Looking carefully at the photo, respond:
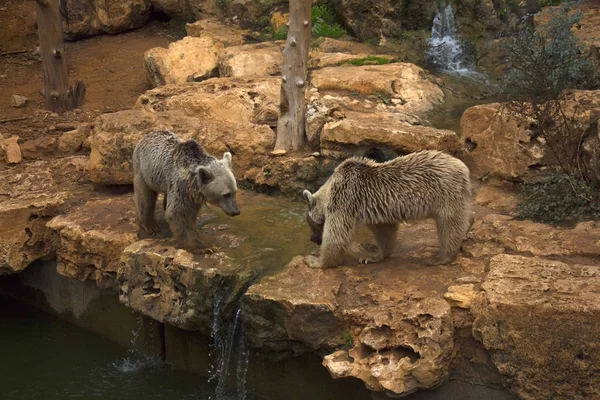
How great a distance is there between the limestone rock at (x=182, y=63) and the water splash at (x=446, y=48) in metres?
4.19

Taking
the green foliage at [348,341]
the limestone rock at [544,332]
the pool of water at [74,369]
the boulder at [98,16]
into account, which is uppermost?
the boulder at [98,16]

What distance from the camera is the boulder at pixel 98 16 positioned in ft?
57.5

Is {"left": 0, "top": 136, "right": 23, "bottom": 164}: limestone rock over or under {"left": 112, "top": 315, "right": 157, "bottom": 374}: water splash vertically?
over

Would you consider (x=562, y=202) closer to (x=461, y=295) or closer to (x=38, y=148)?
(x=461, y=295)

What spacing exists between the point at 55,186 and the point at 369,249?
15.6 feet

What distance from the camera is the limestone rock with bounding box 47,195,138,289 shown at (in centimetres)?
850

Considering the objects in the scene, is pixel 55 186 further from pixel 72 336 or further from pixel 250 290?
pixel 250 290

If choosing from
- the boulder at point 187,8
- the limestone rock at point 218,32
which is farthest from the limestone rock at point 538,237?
the boulder at point 187,8

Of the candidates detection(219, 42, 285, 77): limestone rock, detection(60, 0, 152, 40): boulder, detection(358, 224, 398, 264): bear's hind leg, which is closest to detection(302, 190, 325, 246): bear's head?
detection(358, 224, 398, 264): bear's hind leg

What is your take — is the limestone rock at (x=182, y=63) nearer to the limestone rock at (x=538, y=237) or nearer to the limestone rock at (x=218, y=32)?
the limestone rock at (x=218, y=32)

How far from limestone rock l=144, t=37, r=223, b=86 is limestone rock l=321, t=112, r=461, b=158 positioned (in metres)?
4.98

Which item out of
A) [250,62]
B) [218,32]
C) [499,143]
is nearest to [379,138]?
[499,143]

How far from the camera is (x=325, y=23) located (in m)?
15.7

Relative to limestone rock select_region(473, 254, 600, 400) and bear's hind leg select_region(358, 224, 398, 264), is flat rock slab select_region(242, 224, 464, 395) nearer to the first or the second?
bear's hind leg select_region(358, 224, 398, 264)
